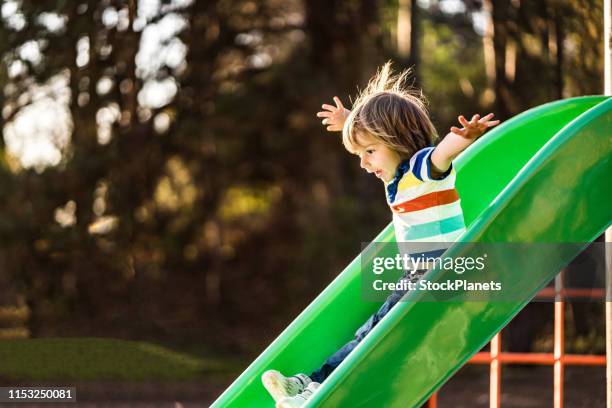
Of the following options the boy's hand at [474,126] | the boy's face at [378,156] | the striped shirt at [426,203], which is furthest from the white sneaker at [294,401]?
the boy's hand at [474,126]

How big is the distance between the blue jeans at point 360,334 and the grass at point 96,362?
13.7 ft

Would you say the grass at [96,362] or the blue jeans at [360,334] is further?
the grass at [96,362]

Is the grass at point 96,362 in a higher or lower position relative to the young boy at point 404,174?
higher

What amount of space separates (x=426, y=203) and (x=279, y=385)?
2.50 ft

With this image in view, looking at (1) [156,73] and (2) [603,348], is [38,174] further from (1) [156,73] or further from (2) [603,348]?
(2) [603,348]

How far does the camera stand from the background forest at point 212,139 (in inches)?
265

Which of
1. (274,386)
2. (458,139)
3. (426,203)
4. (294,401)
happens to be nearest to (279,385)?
(274,386)

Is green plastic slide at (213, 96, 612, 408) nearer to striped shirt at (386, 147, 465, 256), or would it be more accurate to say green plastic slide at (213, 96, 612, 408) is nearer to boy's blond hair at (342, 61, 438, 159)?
striped shirt at (386, 147, 465, 256)

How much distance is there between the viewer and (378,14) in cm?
741

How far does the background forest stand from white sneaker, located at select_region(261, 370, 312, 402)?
4137 mm

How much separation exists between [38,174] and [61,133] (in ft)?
1.37

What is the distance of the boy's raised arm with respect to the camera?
2156mm

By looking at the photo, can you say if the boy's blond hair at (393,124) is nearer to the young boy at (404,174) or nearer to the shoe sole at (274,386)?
the young boy at (404,174)

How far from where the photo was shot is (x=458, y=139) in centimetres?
223
